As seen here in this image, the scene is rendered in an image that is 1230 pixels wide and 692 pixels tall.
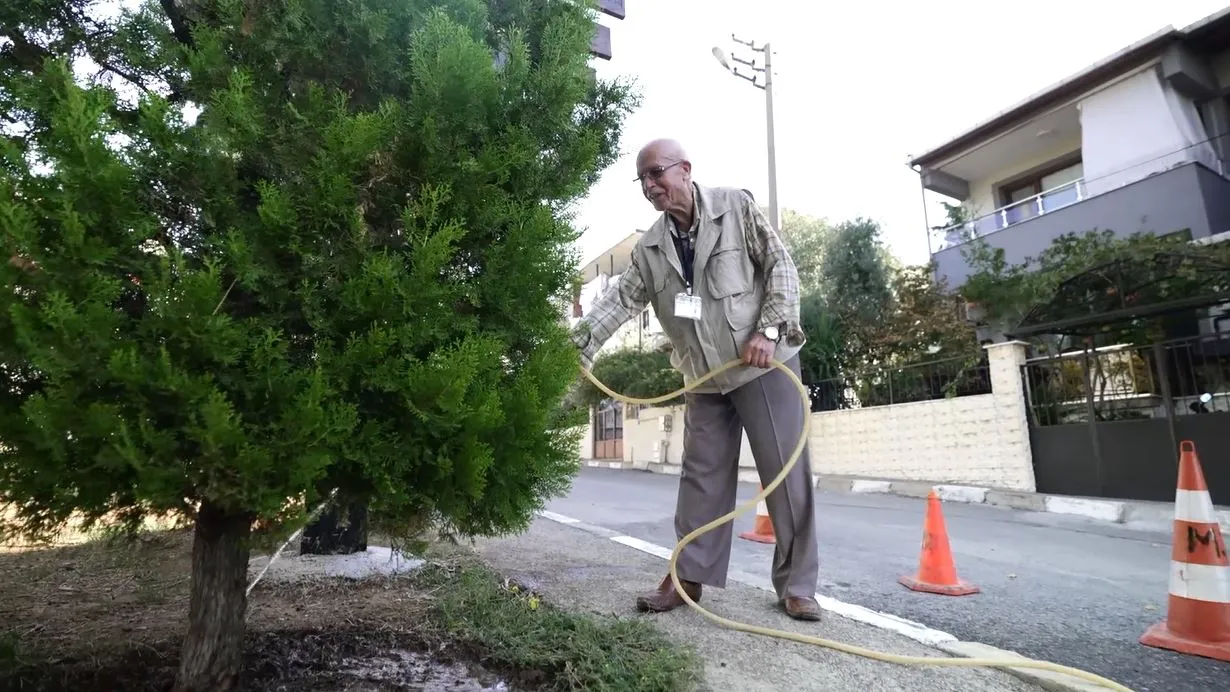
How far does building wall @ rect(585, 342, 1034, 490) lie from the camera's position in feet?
30.3

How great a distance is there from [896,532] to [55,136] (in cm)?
617

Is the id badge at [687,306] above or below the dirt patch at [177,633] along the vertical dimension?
above

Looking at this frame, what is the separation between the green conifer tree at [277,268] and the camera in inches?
53.1

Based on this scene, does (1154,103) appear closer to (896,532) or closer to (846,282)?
(846,282)

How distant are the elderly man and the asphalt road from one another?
2.98 ft

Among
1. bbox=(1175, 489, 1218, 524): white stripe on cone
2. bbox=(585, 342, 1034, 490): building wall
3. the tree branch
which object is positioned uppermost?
the tree branch

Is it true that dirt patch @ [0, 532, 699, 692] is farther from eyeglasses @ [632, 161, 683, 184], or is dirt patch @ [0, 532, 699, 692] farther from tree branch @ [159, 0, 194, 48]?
eyeglasses @ [632, 161, 683, 184]

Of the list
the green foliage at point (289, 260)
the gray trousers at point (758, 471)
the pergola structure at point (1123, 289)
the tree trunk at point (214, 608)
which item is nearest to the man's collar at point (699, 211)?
the gray trousers at point (758, 471)

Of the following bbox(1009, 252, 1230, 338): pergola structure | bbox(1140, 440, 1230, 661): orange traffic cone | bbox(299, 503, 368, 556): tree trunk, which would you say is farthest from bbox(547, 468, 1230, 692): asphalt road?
bbox(1009, 252, 1230, 338): pergola structure

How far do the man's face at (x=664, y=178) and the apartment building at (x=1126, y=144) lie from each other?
1213 cm

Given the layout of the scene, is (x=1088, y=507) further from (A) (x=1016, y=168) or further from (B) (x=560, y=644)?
(A) (x=1016, y=168)

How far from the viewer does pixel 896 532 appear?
19.7ft

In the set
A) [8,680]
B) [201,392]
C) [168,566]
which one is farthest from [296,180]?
[168,566]

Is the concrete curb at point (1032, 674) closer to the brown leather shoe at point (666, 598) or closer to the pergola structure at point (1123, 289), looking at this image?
the brown leather shoe at point (666, 598)
